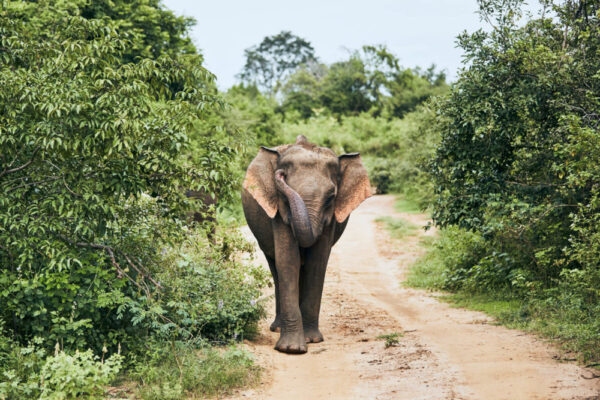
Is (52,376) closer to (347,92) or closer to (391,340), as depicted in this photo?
(391,340)

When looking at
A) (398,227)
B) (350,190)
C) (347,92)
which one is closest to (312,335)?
(350,190)

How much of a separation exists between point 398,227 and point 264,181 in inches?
568

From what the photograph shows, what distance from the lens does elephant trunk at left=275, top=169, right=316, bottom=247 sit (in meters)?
7.75

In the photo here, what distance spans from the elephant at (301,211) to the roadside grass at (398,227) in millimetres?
12235

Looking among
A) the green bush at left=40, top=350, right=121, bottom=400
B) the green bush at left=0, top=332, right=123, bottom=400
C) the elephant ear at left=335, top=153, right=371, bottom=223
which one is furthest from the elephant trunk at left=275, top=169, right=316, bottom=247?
the green bush at left=40, top=350, right=121, bottom=400

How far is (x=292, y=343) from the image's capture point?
312 inches

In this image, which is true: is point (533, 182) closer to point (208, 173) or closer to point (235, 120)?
point (208, 173)

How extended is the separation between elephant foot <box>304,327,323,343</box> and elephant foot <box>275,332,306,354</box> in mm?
507

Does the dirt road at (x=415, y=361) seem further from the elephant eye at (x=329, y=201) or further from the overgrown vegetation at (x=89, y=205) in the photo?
the elephant eye at (x=329, y=201)

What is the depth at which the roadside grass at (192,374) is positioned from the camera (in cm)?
597

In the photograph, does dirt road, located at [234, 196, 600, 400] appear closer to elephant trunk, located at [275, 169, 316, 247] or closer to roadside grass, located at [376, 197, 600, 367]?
roadside grass, located at [376, 197, 600, 367]

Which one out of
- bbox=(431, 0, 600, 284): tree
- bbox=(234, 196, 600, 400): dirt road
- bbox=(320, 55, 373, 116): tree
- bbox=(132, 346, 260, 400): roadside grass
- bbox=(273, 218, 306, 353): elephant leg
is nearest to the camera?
bbox=(132, 346, 260, 400): roadside grass

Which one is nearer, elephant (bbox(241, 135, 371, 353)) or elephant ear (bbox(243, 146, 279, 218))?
elephant (bbox(241, 135, 371, 353))

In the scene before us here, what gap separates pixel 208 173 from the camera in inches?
271
